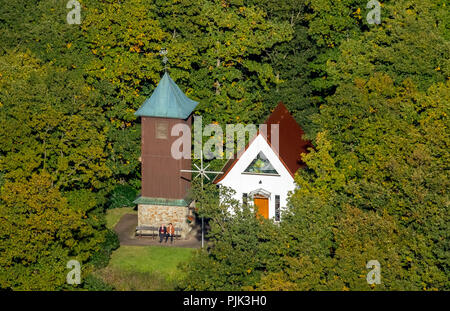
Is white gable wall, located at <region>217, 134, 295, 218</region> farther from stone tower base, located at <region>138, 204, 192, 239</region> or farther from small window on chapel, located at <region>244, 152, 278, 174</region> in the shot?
stone tower base, located at <region>138, 204, 192, 239</region>

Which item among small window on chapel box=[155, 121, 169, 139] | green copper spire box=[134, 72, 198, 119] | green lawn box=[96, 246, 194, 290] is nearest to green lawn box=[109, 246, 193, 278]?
green lawn box=[96, 246, 194, 290]

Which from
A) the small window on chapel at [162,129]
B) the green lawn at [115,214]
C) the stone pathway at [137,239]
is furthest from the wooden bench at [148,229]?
the small window on chapel at [162,129]

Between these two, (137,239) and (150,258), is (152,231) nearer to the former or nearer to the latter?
(137,239)

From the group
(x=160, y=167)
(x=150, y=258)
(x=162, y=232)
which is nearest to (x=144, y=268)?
(x=150, y=258)

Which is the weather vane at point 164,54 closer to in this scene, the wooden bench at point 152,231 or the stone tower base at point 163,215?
Answer: the stone tower base at point 163,215

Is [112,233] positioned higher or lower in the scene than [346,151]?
lower

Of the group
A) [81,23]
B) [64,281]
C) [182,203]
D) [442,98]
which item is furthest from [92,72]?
A: [442,98]
